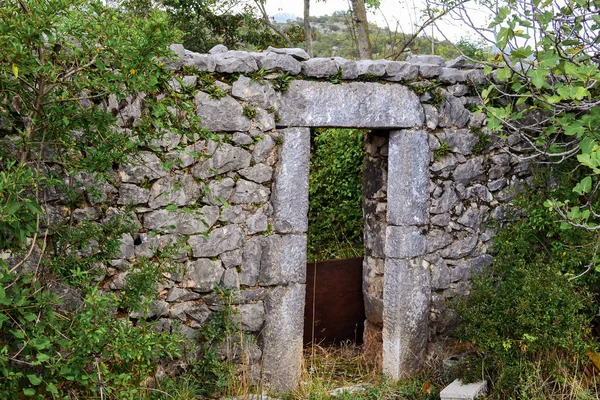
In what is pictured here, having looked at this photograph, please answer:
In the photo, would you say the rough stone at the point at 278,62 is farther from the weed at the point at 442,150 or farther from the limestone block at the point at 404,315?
the limestone block at the point at 404,315

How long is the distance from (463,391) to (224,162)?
2.37 m

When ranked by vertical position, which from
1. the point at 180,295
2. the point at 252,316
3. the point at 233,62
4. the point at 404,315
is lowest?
the point at 404,315

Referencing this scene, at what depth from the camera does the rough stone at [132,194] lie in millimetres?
4523

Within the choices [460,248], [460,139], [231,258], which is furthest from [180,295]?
[460,139]

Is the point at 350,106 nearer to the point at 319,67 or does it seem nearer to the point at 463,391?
the point at 319,67

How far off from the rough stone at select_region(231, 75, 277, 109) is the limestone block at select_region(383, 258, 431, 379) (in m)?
1.68

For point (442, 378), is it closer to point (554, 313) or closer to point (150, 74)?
point (554, 313)

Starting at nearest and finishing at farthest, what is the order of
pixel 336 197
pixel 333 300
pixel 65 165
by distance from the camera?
pixel 65 165 → pixel 333 300 → pixel 336 197

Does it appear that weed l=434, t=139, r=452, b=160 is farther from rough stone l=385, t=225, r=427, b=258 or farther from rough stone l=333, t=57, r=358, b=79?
rough stone l=333, t=57, r=358, b=79

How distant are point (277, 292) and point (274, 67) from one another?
5.36ft

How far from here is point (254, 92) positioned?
191 inches

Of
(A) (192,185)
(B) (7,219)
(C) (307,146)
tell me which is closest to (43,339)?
(B) (7,219)

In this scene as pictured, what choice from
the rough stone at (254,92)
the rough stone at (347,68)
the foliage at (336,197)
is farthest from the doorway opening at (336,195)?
the rough stone at (254,92)

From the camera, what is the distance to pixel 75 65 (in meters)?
3.58
